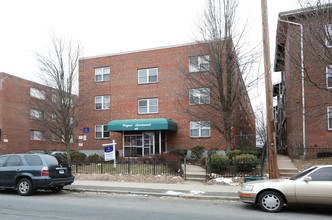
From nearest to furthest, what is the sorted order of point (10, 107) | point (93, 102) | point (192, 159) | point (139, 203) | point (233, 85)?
point (139, 203), point (233, 85), point (192, 159), point (93, 102), point (10, 107)

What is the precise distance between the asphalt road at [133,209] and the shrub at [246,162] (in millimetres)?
4541

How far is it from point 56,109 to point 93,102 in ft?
25.1

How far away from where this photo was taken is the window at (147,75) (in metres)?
26.5

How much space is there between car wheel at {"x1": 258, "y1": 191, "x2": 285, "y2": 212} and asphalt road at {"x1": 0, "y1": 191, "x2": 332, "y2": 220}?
187 mm

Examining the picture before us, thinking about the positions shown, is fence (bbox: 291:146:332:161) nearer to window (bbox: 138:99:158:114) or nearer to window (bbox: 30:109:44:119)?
window (bbox: 138:99:158:114)

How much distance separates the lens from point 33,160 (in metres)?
11.6

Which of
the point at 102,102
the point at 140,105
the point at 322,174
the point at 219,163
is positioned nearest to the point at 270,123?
the point at 322,174

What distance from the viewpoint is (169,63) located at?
2595 centimetres

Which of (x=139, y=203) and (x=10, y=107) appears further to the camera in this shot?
(x=10, y=107)

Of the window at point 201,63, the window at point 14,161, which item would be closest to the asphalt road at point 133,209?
the window at point 14,161

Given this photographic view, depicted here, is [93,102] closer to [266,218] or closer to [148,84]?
[148,84]

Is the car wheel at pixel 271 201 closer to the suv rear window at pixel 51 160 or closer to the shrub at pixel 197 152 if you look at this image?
the suv rear window at pixel 51 160

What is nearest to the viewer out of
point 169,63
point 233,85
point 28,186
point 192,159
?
point 28,186

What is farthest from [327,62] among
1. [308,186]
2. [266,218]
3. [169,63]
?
[169,63]
